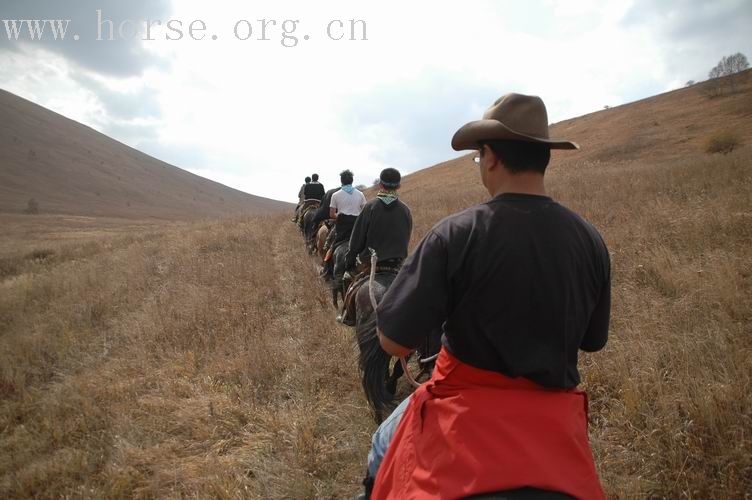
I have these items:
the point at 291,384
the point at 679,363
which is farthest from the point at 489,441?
the point at 291,384

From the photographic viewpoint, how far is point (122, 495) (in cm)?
324

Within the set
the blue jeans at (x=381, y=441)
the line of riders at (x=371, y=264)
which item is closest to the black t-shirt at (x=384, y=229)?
the line of riders at (x=371, y=264)

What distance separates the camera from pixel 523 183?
150 cm

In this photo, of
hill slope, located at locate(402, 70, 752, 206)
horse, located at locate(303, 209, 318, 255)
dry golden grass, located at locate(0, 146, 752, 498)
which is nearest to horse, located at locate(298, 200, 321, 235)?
horse, located at locate(303, 209, 318, 255)

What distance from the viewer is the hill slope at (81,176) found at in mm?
73419

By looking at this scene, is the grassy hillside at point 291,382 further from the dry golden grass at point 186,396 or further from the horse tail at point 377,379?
the horse tail at point 377,379

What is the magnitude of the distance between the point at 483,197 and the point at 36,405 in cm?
1475

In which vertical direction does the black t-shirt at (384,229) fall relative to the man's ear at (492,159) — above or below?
below

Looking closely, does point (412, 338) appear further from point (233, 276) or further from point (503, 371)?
point (233, 276)

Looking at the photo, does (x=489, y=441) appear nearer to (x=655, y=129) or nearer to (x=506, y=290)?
(x=506, y=290)

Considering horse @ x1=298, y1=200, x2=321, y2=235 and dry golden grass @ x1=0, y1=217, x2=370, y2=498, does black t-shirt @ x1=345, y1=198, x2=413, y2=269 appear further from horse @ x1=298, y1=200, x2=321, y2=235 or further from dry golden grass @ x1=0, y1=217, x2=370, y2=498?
horse @ x1=298, y1=200, x2=321, y2=235

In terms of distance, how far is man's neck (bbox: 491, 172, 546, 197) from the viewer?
1.50 metres

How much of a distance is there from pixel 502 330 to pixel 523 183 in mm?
556

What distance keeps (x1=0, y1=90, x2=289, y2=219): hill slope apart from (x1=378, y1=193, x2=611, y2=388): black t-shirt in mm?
59829
